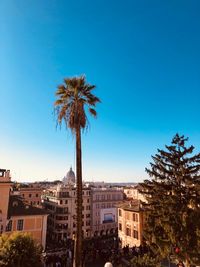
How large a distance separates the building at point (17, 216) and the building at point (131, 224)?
595 inches

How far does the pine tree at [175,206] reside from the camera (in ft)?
61.7

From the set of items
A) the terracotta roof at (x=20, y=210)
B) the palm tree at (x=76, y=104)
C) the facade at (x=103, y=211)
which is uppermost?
the palm tree at (x=76, y=104)

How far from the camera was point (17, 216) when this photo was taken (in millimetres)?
31391

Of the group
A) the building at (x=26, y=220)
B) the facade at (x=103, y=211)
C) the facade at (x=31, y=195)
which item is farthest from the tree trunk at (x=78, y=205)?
the facade at (x=103, y=211)

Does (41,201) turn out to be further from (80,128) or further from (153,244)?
(80,128)

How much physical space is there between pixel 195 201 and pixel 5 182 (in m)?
21.8

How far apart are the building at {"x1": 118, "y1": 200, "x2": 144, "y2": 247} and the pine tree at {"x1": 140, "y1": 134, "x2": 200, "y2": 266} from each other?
55.9ft

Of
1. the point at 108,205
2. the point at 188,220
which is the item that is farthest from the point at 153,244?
the point at 108,205

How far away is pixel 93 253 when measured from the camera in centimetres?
2894

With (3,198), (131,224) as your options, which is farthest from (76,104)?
(131,224)

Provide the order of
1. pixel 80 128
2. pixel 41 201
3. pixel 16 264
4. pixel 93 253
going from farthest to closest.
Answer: pixel 41 201, pixel 93 253, pixel 80 128, pixel 16 264

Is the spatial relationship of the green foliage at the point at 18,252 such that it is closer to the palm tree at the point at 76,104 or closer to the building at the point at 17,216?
the palm tree at the point at 76,104

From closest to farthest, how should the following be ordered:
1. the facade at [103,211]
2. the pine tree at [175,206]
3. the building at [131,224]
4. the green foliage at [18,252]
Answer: the green foliage at [18,252], the pine tree at [175,206], the building at [131,224], the facade at [103,211]

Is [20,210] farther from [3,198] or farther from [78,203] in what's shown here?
[78,203]
